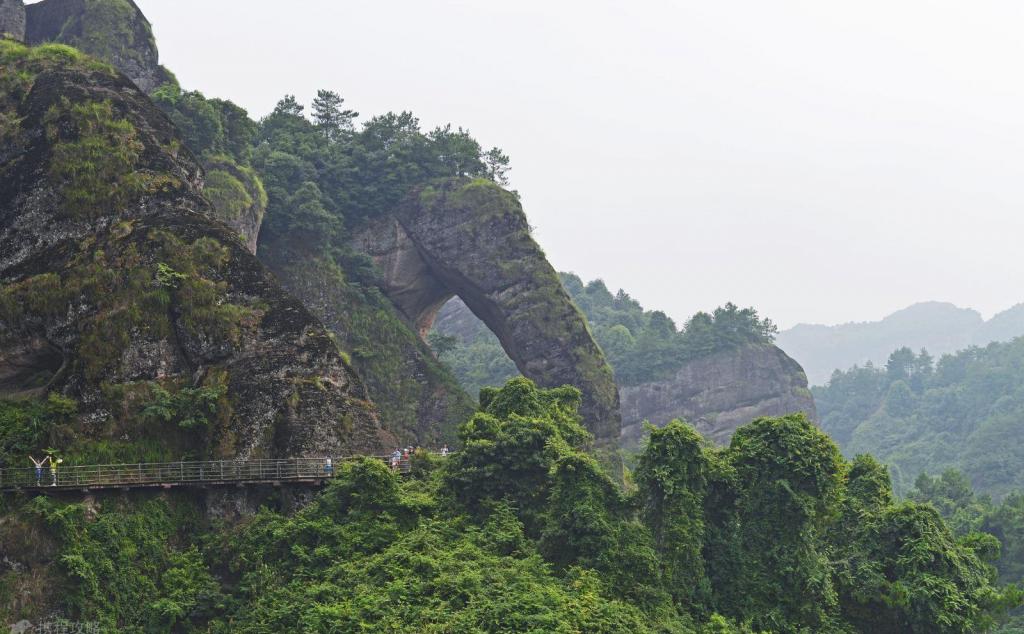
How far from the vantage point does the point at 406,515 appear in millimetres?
30109

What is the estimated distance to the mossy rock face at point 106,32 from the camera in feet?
174

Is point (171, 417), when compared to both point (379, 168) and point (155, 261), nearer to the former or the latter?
point (155, 261)

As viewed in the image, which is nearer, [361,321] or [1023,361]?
[361,321]

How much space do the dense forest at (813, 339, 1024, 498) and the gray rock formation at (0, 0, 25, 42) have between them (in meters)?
87.6

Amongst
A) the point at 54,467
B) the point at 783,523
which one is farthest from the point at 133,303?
the point at 783,523

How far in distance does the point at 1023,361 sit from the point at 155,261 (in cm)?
12593

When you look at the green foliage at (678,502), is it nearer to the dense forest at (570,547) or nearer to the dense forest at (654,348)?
the dense forest at (570,547)

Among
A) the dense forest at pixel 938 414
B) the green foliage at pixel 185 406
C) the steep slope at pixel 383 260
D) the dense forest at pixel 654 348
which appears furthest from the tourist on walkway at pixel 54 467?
the dense forest at pixel 938 414

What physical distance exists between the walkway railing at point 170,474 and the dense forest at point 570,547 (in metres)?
0.63

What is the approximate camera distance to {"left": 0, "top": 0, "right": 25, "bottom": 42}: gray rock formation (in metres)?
52.6

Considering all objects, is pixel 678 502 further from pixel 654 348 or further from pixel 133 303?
pixel 654 348

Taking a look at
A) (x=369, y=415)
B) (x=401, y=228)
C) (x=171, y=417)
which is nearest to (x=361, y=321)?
(x=401, y=228)

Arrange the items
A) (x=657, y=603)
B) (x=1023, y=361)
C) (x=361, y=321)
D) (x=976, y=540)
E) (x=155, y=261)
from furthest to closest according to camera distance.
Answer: (x=1023, y=361)
(x=361, y=321)
(x=155, y=261)
(x=976, y=540)
(x=657, y=603)

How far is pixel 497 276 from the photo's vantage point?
2219 inches
